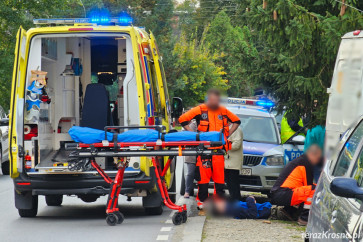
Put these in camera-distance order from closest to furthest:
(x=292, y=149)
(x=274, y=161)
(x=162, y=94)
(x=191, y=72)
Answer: (x=162, y=94), (x=274, y=161), (x=292, y=149), (x=191, y=72)

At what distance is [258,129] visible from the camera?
15.5 m

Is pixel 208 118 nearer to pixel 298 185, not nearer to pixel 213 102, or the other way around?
pixel 213 102

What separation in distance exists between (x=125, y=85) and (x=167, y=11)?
48609 millimetres

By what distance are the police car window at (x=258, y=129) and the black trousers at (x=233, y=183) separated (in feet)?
7.59

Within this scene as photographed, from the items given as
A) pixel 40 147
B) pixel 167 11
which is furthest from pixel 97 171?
pixel 167 11

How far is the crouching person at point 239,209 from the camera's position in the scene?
11336 mm

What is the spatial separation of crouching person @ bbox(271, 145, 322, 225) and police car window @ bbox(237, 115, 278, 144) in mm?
4344

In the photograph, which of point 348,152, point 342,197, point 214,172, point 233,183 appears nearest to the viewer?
point 342,197

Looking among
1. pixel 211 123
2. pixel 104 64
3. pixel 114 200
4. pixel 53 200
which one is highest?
pixel 104 64

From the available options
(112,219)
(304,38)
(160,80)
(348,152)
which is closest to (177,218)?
(112,219)

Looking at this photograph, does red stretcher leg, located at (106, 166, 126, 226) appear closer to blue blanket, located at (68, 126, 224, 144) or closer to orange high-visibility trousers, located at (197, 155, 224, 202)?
blue blanket, located at (68, 126, 224, 144)

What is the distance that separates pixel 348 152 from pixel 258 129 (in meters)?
10.1

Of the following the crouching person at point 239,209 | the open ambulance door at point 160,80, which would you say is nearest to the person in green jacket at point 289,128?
the open ambulance door at point 160,80

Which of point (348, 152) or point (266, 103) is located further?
point (266, 103)
